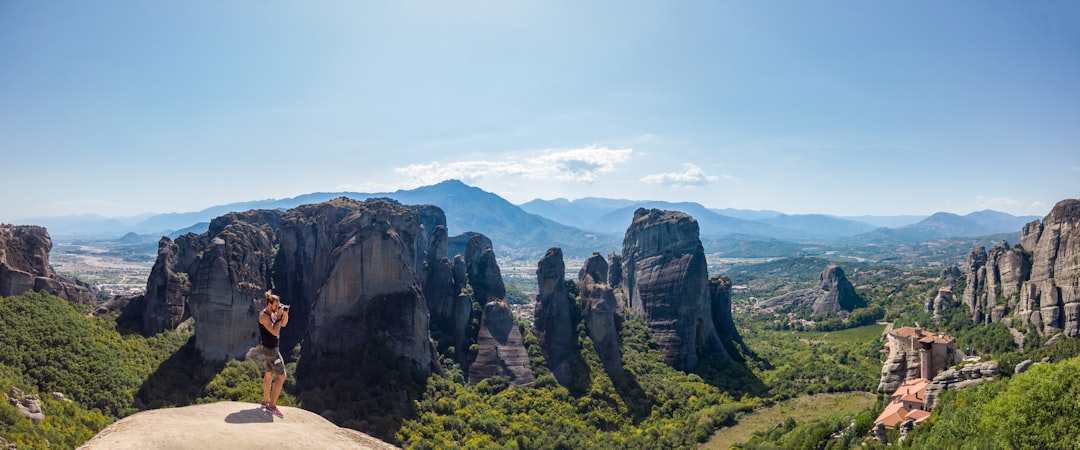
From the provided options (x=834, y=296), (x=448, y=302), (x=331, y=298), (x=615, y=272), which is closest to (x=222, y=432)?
(x=331, y=298)

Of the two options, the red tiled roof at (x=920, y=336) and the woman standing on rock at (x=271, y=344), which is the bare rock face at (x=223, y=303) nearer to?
the woman standing on rock at (x=271, y=344)

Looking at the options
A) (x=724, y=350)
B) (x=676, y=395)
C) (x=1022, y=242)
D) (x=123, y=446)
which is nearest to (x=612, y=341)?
(x=676, y=395)

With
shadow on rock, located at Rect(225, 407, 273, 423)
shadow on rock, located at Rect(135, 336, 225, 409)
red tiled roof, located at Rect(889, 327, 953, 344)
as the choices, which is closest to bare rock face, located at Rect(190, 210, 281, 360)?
shadow on rock, located at Rect(135, 336, 225, 409)

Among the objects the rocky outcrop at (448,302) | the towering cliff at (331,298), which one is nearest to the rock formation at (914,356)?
the towering cliff at (331,298)

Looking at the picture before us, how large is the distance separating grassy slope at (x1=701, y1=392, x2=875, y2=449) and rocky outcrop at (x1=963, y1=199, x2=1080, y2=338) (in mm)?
20032

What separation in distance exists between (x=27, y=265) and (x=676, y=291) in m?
62.2

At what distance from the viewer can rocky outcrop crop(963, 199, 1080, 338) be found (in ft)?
185

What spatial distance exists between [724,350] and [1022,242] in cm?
4200

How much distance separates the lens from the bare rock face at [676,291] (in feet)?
212

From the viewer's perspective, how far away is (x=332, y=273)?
148 feet

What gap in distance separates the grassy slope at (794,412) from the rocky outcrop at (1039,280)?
20.0 metres

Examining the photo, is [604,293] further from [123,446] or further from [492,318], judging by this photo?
[123,446]

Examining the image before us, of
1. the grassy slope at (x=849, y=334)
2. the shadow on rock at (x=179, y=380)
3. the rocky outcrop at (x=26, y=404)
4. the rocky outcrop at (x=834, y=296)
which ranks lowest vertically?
the grassy slope at (x=849, y=334)

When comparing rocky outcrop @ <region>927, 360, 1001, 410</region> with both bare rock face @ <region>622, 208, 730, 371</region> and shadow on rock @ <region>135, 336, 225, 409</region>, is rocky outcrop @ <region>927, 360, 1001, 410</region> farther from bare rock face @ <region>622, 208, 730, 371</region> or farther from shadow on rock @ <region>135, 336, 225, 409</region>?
shadow on rock @ <region>135, 336, 225, 409</region>
